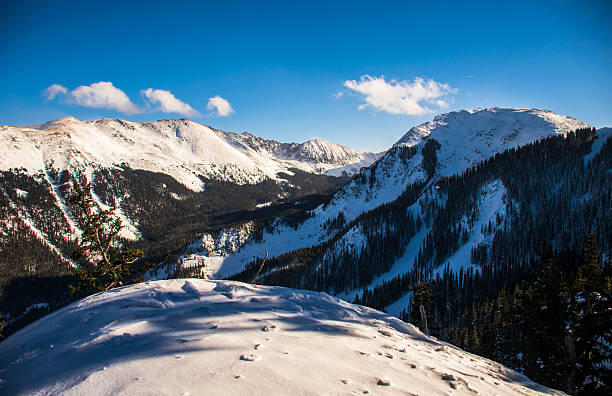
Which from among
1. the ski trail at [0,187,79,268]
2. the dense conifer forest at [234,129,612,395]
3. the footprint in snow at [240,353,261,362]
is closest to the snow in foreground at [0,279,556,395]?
the footprint in snow at [240,353,261,362]

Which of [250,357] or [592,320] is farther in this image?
[592,320]

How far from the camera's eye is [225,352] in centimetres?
659

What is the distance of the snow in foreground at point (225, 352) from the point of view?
212 inches

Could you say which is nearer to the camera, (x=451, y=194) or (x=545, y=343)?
(x=545, y=343)

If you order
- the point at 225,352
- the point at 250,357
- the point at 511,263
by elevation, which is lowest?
the point at 511,263

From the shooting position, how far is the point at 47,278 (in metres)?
147

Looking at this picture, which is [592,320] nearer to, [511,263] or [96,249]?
[96,249]

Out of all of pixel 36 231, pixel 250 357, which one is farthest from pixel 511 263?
pixel 36 231

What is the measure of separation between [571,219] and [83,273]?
422 ft

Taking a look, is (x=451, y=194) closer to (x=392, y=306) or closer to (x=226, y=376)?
(x=392, y=306)

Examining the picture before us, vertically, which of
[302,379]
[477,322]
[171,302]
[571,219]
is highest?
[571,219]

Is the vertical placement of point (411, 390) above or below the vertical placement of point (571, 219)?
below

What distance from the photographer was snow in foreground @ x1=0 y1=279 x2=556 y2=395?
539cm

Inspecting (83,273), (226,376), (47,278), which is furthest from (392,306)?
(47,278)
